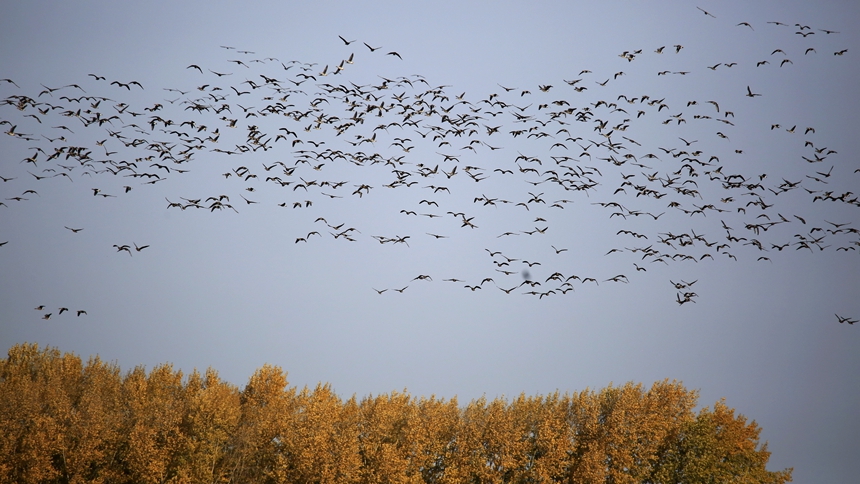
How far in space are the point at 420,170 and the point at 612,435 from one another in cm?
2807

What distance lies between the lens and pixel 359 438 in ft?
209

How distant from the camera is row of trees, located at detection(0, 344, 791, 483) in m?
54.9

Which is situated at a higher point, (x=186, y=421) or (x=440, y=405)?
(x=440, y=405)

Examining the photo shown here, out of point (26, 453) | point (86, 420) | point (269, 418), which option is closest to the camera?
point (26, 453)

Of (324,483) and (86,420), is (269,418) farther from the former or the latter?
(86,420)

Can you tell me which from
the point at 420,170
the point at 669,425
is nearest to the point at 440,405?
the point at 669,425

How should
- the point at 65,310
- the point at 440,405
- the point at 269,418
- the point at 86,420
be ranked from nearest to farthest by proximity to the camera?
the point at 65,310 < the point at 86,420 < the point at 269,418 < the point at 440,405

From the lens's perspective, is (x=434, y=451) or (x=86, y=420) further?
(x=434, y=451)

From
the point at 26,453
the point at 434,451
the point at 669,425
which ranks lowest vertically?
the point at 26,453

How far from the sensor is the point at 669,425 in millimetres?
69750

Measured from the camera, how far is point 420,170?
191ft

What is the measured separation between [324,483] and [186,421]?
13016 millimetres

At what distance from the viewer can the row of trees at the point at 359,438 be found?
54906mm

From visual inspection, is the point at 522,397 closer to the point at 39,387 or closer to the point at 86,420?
the point at 86,420
